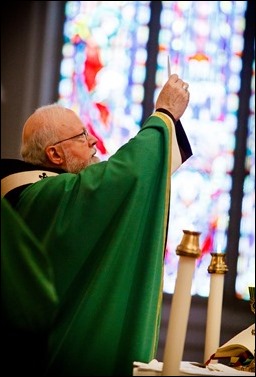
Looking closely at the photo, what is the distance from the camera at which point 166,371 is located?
2449 mm

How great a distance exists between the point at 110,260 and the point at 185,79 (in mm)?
4417

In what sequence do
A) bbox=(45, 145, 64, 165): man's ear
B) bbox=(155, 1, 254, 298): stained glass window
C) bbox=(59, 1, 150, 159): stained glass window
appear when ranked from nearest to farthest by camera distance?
1. bbox=(45, 145, 64, 165): man's ear
2. bbox=(155, 1, 254, 298): stained glass window
3. bbox=(59, 1, 150, 159): stained glass window

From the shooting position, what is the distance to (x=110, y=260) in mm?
3139

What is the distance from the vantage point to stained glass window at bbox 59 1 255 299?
285 inches

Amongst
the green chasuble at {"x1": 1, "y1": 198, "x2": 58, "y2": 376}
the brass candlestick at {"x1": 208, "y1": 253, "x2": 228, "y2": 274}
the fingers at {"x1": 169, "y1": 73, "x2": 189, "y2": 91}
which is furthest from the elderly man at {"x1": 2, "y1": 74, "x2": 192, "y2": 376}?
the green chasuble at {"x1": 1, "y1": 198, "x2": 58, "y2": 376}

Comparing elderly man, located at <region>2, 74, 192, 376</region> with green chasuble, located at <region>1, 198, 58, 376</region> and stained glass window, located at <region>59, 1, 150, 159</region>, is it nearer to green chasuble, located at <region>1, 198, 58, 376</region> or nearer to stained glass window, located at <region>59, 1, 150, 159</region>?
green chasuble, located at <region>1, 198, 58, 376</region>

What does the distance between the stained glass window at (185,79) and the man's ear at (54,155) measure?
11.2 ft

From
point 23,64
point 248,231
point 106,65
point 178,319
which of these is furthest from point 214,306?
point 106,65

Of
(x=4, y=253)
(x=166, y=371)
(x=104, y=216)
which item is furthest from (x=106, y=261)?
(x=4, y=253)

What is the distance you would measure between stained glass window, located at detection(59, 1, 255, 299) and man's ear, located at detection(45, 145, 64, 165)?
342 cm

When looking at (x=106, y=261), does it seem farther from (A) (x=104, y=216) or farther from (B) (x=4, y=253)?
(B) (x=4, y=253)

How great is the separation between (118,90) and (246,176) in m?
1.15

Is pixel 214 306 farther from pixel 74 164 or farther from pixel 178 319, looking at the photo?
pixel 74 164

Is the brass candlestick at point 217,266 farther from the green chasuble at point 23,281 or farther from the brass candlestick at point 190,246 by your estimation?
the green chasuble at point 23,281
